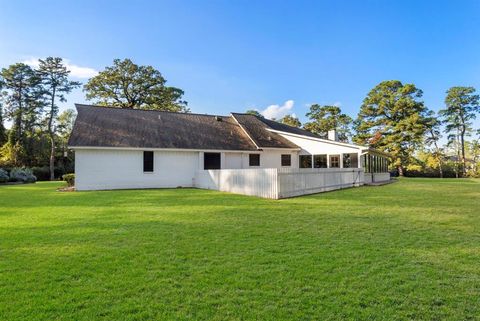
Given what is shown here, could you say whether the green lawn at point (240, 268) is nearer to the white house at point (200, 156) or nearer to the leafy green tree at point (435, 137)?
the white house at point (200, 156)

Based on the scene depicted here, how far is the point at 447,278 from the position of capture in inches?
126

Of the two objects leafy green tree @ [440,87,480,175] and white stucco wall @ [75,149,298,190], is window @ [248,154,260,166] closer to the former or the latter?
white stucco wall @ [75,149,298,190]

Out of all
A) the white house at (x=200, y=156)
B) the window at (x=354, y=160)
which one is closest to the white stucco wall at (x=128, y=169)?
the white house at (x=200, y=156)

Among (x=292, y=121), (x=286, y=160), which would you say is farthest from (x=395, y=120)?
(x=286, y=160)

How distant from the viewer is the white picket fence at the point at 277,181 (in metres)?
11.0

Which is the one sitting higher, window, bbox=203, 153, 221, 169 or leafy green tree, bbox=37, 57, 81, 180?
leafy green tree, bbox=37, 57, 81, 180

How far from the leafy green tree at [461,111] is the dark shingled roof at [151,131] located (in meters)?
28.7

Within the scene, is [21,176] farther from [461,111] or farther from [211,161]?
[461,111]

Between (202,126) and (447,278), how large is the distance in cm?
1840

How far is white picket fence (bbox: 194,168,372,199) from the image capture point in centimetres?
1097

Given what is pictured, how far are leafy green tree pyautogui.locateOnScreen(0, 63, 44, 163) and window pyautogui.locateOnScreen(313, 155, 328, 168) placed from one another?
3193 cm

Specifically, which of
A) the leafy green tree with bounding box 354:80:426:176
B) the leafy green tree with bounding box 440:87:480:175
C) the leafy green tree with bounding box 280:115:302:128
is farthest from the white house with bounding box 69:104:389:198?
the leafy green tree with bounding box 280:115:302:128

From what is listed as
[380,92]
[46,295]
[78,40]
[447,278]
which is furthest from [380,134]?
[46,295]

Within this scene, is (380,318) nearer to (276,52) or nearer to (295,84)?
(276,52)
